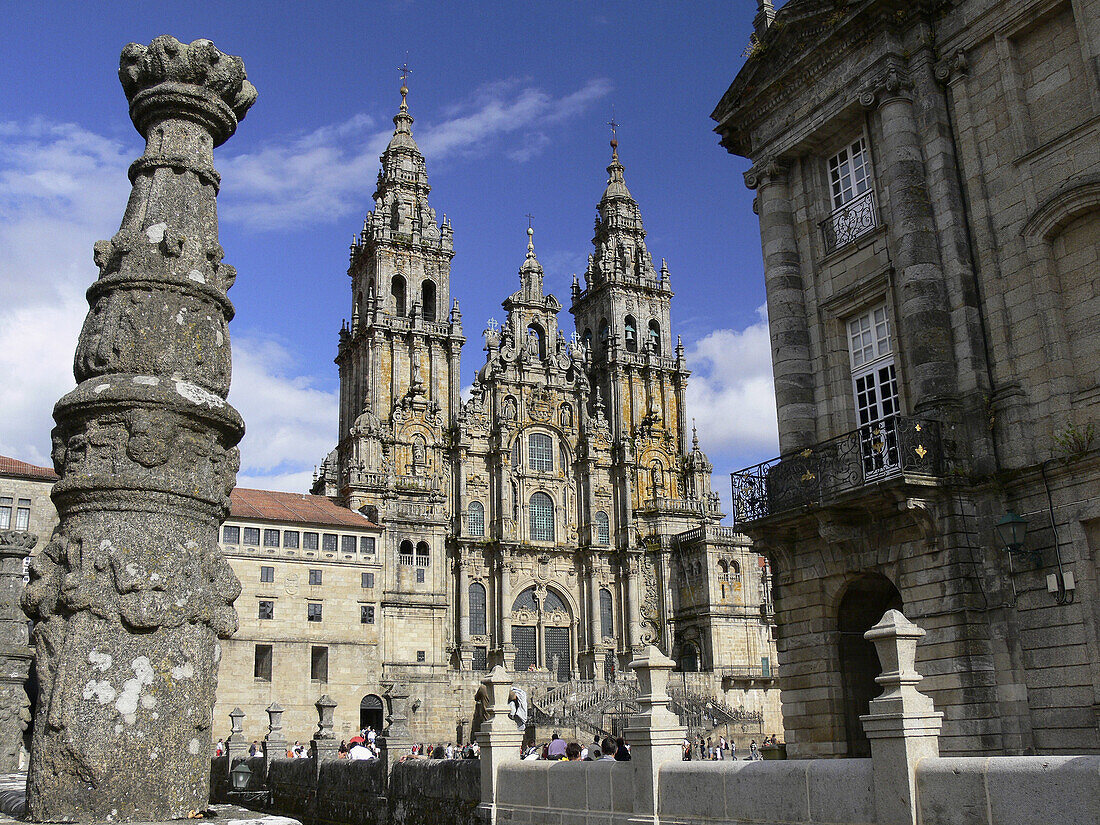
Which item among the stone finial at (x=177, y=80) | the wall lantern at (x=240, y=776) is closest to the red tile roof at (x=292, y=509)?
the wall lantern at (x=240, y=776)

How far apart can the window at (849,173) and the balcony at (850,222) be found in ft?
0.61

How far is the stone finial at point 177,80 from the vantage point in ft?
22.5

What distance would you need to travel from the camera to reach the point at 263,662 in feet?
132

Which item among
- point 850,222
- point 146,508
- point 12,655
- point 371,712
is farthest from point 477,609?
point 146,508

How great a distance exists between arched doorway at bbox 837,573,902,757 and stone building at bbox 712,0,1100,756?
4 cm

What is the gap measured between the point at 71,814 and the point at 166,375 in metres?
2.58

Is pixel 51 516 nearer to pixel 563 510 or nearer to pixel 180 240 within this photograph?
pixel 563 510

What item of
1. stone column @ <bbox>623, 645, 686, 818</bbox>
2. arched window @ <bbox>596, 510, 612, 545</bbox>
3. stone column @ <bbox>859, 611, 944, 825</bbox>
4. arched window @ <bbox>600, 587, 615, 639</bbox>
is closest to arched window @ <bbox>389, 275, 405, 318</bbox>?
arched window @ <bbox>596, 510, 612, 545</bbox>

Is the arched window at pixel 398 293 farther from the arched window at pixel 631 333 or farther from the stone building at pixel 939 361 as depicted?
the stone building at pixel 939 361

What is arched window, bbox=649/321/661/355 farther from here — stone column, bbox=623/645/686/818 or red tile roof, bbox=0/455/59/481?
stone column, bbox=623/645/686/818

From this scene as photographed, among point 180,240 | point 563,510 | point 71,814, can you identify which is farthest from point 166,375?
point 563,510

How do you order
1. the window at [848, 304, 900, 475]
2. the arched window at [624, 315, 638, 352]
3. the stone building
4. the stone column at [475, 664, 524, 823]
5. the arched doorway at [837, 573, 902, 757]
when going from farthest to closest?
the arched window at [624, 315, 638, 352], the window at [848, 304, 900, 475], the arched doorway at [837, 573, 902, 757], the stone column at [475, 664, 524, 823], the stone building

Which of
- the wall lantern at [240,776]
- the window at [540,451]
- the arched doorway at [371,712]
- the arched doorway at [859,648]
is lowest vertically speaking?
the wall lantern at [240,776]

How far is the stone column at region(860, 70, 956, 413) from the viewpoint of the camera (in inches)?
553
